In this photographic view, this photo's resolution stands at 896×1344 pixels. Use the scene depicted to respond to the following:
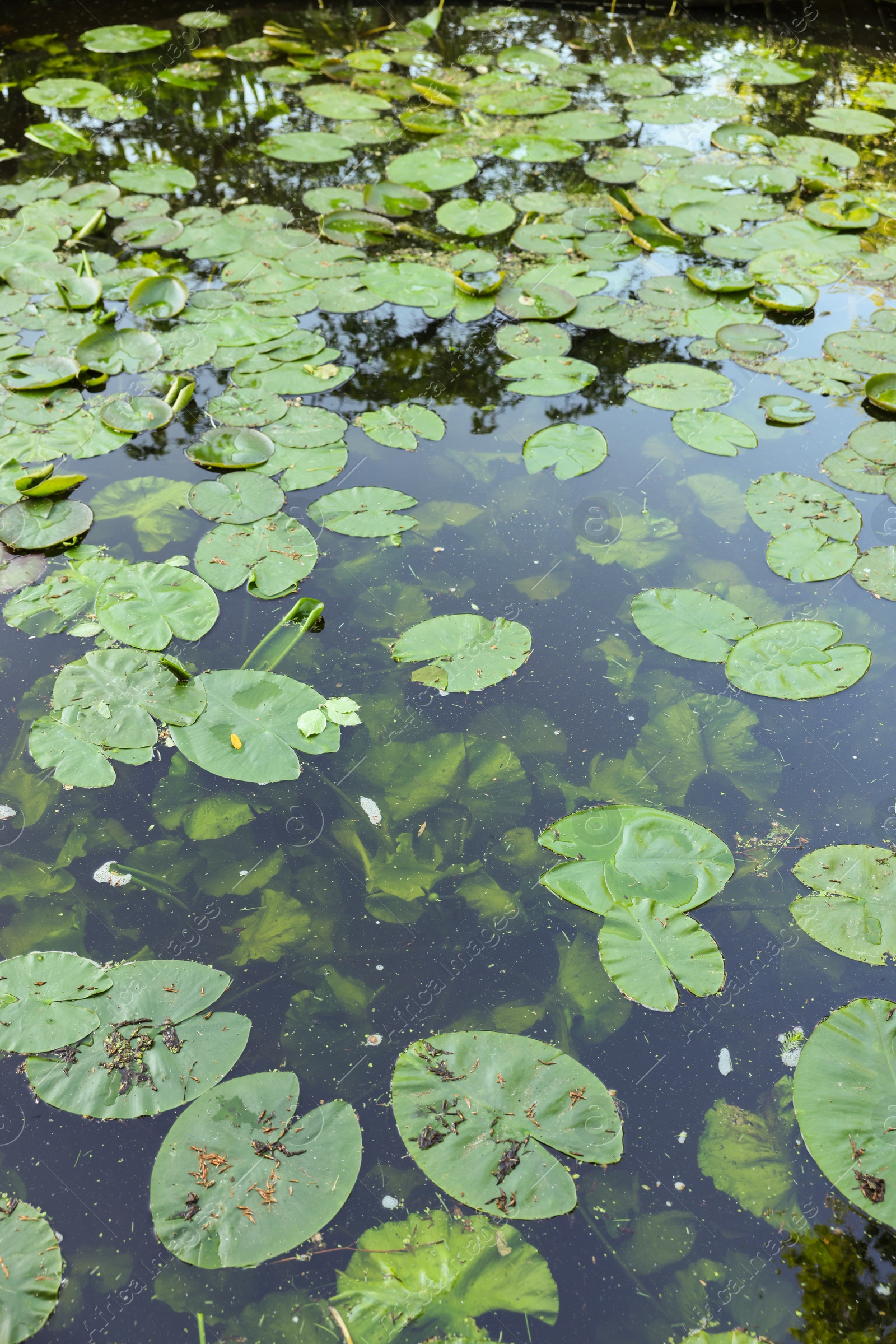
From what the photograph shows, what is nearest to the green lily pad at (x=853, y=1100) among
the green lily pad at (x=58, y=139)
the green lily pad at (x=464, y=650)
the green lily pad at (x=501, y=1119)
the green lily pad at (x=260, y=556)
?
the green lily pad at (x=501, y=1119)

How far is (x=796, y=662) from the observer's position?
2.70 meters

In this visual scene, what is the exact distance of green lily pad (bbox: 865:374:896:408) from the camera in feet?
11.7

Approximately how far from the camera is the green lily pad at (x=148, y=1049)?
72.9 inches

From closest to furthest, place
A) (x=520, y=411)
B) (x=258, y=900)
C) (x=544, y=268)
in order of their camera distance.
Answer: (x=258, y=900), (x=520, y=411), (x=544, y=268)

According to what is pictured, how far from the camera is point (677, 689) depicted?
2688 mm

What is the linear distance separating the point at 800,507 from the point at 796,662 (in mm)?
814

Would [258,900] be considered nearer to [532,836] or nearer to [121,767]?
[121,767]

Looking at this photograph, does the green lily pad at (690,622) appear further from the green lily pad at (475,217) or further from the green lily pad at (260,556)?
the green lily pad at (475,217)

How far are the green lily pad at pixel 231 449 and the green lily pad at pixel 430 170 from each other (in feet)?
8.42

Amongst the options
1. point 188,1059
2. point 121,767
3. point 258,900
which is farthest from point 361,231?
point 188,1059

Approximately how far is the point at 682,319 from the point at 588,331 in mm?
481

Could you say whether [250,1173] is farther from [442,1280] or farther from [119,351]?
[119,351]

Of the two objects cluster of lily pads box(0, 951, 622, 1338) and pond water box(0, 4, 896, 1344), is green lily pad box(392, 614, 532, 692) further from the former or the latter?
cluster of lily pads box(0, 951, 622, 1338)

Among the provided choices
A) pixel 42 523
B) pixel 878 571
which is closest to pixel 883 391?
pixel 878 571
